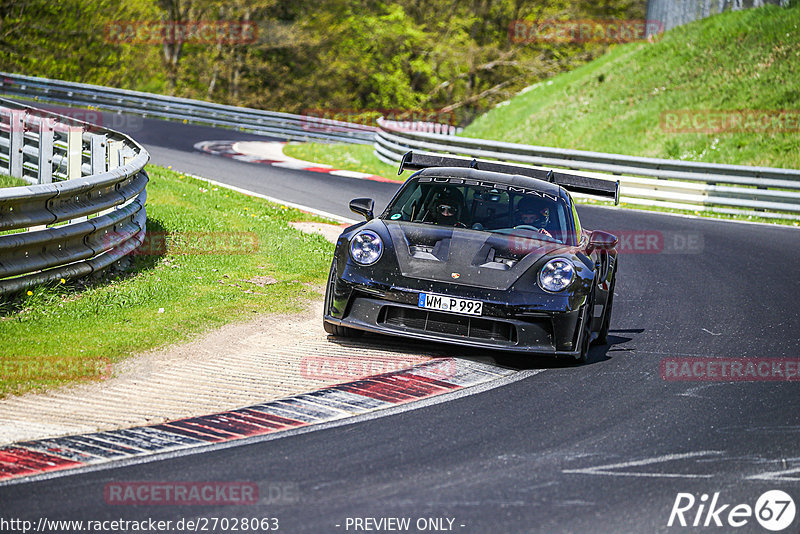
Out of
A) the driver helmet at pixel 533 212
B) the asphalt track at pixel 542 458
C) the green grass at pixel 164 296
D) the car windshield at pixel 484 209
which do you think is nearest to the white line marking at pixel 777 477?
the asphalt track at pixel 542 458

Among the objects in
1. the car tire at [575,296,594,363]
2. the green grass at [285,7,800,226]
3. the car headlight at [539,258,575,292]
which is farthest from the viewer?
the green grass at [285,7,800,226]

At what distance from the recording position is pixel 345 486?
4.58 metres

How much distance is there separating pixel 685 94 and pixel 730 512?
24575 millimetres

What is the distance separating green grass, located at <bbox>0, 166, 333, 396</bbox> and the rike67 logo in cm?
373

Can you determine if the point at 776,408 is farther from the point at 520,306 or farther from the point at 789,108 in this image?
the point at 789,108

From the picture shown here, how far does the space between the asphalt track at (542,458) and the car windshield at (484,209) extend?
3.79ft

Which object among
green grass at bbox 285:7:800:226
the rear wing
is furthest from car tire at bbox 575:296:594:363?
green grass at bbox 285:7:800:226

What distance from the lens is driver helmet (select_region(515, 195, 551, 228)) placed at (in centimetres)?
821

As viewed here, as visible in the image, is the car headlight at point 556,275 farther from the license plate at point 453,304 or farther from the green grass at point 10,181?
the green grass at point 10,181

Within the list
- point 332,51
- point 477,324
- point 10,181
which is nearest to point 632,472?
point 477,324

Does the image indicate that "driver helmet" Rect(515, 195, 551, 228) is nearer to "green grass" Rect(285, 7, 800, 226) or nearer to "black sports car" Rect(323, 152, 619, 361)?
"black sports car" Rect(323, 152, 619, 361)

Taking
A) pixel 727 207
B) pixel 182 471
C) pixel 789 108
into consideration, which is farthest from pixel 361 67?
pixel 182 471

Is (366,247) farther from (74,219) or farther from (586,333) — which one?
(74,219)

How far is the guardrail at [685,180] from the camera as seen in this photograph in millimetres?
19156
